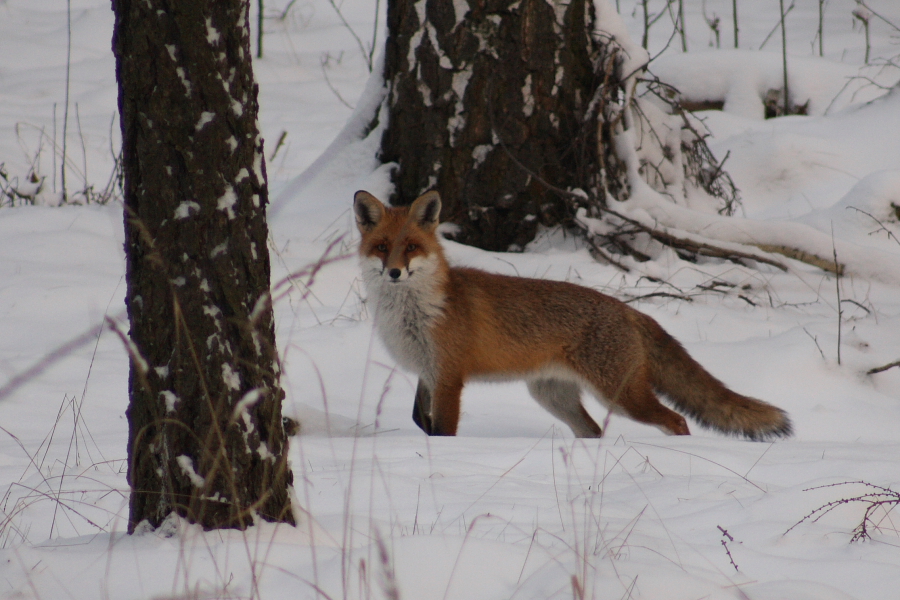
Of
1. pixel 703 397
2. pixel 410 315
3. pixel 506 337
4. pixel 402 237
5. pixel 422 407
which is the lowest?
pixel 422 407

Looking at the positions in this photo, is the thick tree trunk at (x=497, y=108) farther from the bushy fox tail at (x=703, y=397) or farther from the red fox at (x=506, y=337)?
the bushy fox tail at (x=703, y=397)

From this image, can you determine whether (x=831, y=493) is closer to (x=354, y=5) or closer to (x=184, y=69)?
(x=184, y=69)

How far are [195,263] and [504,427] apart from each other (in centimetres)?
321

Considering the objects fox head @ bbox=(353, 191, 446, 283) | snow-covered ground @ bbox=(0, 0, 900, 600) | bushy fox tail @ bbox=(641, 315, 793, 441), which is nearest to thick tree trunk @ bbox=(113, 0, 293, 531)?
snow-covered ground @ bbox=(0, 0, 900, 600)

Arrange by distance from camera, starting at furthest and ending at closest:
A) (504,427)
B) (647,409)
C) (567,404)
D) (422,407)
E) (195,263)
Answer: (567,404), (504,427), (422,407), (647,409), (195,263)

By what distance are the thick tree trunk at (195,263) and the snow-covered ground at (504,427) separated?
148 millimetres

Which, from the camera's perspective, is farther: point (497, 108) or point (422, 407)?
point (497, 108)

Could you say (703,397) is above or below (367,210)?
below

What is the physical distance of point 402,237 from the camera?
15.5 feet

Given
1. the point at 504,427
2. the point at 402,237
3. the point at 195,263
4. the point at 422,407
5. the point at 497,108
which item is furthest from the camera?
the point at 497,108

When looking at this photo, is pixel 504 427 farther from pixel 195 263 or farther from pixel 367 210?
pixel 195 263

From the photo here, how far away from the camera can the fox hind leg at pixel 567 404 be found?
211 inches

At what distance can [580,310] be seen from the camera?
5.12 metres

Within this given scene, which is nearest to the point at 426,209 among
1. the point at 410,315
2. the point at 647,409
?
Answer: the point at 410,315
